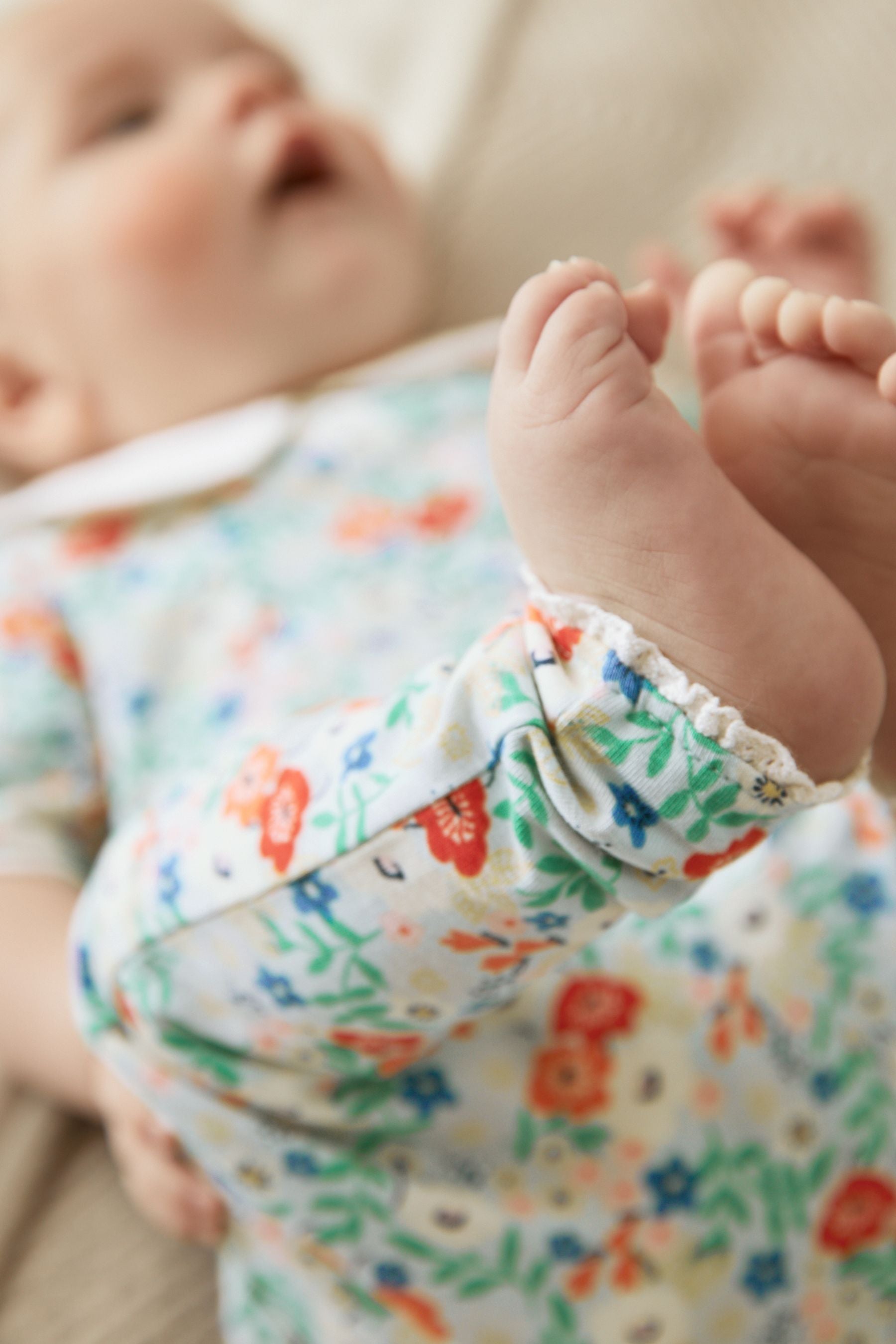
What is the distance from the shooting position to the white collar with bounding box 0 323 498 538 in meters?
0.98

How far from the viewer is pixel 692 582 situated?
18.5 inches

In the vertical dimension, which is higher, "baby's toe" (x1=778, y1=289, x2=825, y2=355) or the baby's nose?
the baby's nose

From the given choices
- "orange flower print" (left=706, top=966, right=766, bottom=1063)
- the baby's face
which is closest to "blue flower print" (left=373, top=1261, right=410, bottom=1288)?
"orange flower print" (left=706, top=966, right=766, bottom=1063)

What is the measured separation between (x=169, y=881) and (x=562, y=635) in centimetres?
25

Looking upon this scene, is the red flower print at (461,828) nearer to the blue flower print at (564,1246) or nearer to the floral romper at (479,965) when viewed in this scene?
the floral romper at (479,965)

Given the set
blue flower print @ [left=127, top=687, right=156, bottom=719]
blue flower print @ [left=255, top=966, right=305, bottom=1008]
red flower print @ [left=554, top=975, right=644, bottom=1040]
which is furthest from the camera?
blue flower print @ [left=127, top=687, right=156, bottom=719]

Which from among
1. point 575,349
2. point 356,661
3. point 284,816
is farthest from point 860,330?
point 356,661

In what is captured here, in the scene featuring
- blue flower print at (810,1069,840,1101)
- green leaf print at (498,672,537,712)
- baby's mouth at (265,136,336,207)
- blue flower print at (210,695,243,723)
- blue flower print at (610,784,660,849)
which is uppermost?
baby's mouth at (265,136,336,207)

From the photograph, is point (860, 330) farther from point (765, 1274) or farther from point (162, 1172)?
point (162, 1172)

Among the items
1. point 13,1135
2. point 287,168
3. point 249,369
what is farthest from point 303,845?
point 287,168

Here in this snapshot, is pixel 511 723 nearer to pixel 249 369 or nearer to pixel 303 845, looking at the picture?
pixel 303 845

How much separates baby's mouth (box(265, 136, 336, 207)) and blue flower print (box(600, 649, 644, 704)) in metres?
0.74

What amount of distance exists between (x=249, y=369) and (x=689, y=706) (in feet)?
2.31

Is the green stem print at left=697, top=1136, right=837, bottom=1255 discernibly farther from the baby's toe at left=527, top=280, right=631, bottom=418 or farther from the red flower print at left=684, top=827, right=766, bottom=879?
the baby's toe at left=527, top=280, right=631, bottom=418
